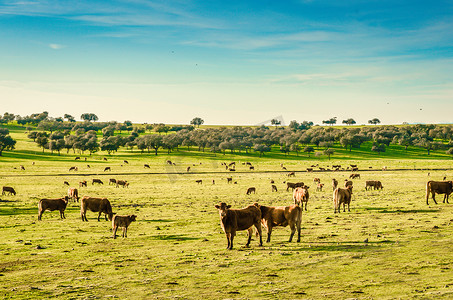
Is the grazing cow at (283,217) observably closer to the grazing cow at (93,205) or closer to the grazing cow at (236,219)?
the grazing cow at (236,219)

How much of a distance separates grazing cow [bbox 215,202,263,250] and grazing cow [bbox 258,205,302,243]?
55 cm

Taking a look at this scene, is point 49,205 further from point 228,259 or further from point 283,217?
point 283,217

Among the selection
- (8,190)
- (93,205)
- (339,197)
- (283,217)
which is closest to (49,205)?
(93,205)

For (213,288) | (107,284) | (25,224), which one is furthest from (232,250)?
(25,224)

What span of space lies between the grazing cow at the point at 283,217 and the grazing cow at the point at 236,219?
0.55m

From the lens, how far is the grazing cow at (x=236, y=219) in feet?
52.6

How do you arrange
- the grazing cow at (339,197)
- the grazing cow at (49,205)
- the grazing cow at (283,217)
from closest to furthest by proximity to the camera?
the grazing cow at (283,217) < the grazing cow at (49,205) < the grazing cow at (339,197)

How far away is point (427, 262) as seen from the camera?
1280 cm

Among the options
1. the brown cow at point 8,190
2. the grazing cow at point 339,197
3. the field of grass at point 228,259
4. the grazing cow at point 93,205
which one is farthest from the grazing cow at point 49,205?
the grazing cow at point 339,197

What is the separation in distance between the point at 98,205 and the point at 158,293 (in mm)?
16101

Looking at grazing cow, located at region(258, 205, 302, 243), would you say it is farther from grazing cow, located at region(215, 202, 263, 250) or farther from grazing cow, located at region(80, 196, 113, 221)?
grazing cow, located at region(80, 196, 113, 221)

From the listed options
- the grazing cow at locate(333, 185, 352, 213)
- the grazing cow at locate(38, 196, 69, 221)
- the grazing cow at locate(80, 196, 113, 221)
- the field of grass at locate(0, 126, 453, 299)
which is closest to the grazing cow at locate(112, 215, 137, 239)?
the field of grass at locate(0, 126, 453, 299)

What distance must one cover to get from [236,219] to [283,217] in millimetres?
2453

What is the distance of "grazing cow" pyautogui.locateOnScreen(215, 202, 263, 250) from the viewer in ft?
52.6
